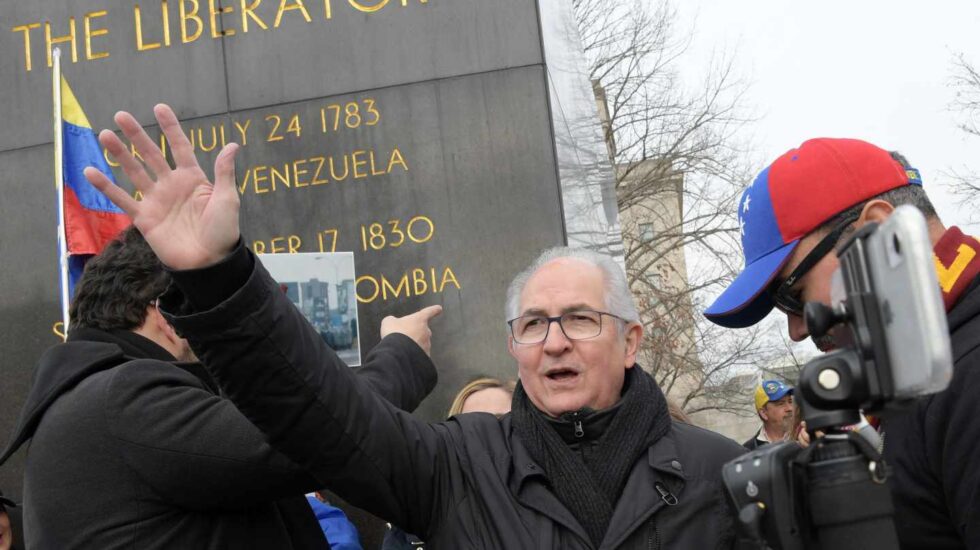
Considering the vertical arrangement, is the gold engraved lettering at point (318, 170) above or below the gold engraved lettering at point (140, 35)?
below

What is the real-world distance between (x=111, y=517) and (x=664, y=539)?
1257 millimetres

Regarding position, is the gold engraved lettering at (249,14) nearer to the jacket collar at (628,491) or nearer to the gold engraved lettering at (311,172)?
the gold engraved lettering at (311,172)

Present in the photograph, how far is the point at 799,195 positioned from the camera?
200 centimetres

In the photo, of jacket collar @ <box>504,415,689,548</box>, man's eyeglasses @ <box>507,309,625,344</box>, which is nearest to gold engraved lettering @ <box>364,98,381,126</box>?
man's eyeglasses @ <box>507,309,625,344</box>

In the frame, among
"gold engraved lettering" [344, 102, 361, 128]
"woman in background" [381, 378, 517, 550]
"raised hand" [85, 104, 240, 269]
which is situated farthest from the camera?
"gold engraved lettering" [344, 102, 361, 128]

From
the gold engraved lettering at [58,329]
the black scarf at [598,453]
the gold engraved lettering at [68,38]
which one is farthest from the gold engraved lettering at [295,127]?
the black scarf at [598,453]

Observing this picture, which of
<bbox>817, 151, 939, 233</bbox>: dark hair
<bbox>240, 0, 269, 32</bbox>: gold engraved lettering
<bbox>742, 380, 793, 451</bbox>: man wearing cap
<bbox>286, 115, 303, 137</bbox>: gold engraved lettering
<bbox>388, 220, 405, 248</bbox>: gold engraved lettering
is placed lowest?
<bbox>742, 380, 793, 451</bbox>: man wearing cap

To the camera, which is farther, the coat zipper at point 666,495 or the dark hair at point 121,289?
the dark hair at point 121,289

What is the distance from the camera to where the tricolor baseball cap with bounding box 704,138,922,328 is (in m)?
1.97

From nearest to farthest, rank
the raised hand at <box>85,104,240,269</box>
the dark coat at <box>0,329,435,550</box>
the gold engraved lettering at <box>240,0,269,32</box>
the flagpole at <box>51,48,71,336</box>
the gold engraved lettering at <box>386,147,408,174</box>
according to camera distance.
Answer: the raised hand at <box>85,104,240,269</box> < the dark coat at <box>0,329,435,550</box> < the flagpole at <box>51,48,71,336</box> < the gold engraved lettering at <box>386,147,408,174</box> < the gold engraved lettering at <box>240,0,269,32</box>

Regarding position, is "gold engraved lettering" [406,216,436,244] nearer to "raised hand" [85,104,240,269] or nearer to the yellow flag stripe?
the yellow flag stripe

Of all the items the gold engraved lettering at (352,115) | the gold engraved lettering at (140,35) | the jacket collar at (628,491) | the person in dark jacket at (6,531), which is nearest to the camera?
the jacket collar at (628,491)

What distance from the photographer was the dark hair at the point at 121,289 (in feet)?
8.88

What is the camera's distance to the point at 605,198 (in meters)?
9.23
